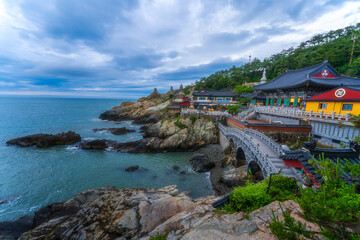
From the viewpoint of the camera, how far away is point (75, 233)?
10.2 meters

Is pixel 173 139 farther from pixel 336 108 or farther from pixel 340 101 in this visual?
pixel 340 101

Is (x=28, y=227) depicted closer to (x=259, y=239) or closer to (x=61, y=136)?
(x=259, y=239)

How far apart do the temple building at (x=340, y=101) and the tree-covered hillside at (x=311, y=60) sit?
38.8 meters

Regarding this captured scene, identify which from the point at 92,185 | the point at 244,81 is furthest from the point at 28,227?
the point at 244,81

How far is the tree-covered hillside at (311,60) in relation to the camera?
4931cm

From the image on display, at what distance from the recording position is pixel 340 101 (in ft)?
57.0

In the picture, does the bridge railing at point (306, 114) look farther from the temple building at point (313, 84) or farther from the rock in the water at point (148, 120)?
the rock in the water at point (148, 120)

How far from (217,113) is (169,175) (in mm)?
22432

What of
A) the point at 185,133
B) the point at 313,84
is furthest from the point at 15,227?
the point at 313,84

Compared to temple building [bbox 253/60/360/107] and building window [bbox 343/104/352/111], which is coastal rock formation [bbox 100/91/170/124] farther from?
building window [bbox 343/104/352/111]

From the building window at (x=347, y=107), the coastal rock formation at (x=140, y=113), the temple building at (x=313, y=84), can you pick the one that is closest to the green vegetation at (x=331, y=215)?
the building window at (x=347, y=107)

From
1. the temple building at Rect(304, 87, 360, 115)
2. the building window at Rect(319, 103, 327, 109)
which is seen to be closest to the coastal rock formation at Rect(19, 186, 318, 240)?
the temple building at Rect(304, 87, 360, 115)

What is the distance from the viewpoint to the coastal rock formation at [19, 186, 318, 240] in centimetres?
546

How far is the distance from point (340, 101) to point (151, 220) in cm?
2364
